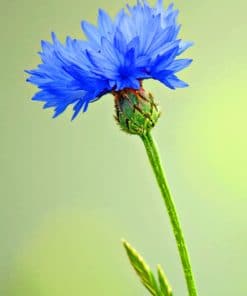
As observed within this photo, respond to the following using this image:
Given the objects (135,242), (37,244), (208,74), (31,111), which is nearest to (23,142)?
(31,111)

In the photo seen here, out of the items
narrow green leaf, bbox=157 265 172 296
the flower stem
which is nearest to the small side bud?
the flower stem

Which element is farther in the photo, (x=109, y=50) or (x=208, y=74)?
(x=208, y=74)

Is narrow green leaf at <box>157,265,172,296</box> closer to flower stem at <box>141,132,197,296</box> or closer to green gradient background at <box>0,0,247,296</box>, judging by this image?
flower stem at <box>141,132,197,296</box>

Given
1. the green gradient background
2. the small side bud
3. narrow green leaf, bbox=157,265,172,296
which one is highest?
the green gradient background

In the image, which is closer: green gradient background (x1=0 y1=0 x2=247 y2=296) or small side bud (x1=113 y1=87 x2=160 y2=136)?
small side bud (x1=113 y1=87 x2=160 y2=136)

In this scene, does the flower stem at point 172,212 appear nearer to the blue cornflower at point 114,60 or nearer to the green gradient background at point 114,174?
the blue cornflower at point 114,60

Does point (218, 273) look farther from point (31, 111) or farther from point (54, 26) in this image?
point (54, 26)

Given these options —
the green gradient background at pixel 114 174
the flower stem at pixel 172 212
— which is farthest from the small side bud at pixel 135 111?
the green gradient background at pixel 114 174
